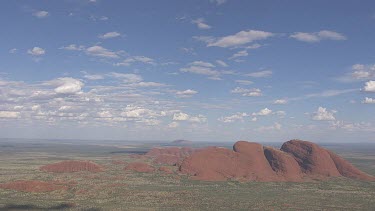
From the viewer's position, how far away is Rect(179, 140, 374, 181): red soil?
10475 centimetres

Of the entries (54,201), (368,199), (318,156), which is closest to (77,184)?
(54,201)

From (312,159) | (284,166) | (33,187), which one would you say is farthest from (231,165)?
(33,187)

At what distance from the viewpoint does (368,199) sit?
2785 inches

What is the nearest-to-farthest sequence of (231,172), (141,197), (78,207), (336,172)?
(78,207) < (141,197) < (231,172) < (336,172)

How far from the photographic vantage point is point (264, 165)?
112 metres

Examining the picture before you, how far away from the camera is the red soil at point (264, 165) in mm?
Result: 104750

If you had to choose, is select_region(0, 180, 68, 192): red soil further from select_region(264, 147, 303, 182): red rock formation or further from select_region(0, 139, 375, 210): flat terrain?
select_region(264, 147, 303, 182): red rock formation

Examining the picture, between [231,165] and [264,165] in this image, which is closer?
[231,165]

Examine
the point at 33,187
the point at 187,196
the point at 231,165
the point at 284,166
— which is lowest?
the point at 187,196

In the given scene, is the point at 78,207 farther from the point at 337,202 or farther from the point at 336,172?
the point at 336,172

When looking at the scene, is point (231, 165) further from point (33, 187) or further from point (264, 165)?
point (33, 187)

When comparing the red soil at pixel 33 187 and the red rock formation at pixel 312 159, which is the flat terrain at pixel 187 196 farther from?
the red rock formation at pixel 312 159

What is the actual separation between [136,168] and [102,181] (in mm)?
28086

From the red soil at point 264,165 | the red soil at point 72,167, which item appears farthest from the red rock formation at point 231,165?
the red soil at point 72,167
